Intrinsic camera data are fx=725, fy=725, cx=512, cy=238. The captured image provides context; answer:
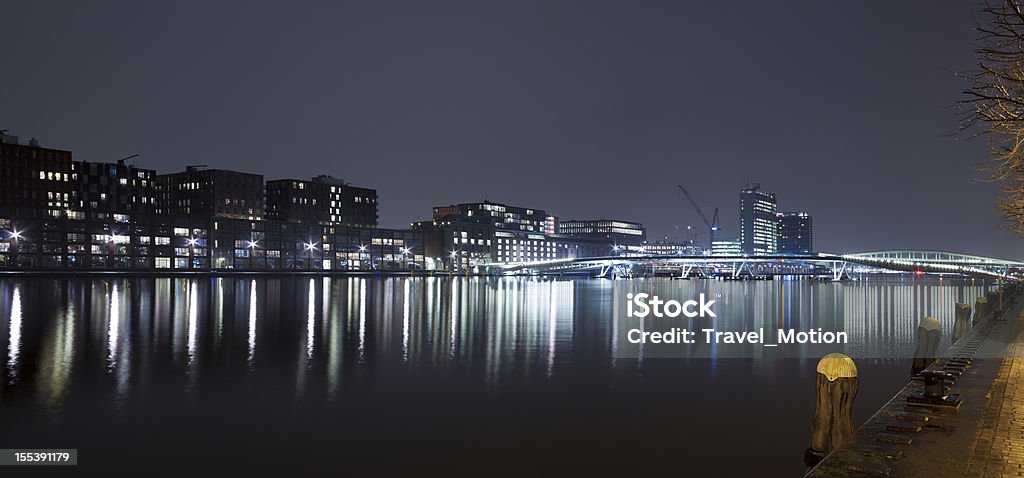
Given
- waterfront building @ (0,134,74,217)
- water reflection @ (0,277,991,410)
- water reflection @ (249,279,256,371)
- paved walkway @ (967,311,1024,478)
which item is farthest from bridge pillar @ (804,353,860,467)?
waterfront building @ (0,134,74,217)

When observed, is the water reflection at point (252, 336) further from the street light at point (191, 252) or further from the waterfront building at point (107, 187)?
the waterfront building at point (107, 187)

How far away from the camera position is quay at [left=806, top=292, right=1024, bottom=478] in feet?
31.2

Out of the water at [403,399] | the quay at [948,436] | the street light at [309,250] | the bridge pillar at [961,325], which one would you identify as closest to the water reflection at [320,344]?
the water at [403,399]

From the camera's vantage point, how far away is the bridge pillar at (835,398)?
11.9 m

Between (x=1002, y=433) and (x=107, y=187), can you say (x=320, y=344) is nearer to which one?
(x=1002, y=433)

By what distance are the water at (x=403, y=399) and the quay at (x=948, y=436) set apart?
2795 millimetres

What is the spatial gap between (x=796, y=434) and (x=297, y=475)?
1128 cm

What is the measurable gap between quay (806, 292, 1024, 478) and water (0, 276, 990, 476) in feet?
9.17

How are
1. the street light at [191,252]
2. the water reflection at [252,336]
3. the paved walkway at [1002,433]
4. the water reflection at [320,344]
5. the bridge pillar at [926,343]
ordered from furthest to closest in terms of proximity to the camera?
1. the street light at [191,252]
2. the water reflection at [252,336]
3. the water reflection at [320,344]
4. the bridge pillar at [926,343]
5. the paved walkway at [1002,433]

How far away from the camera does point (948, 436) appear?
11.1m

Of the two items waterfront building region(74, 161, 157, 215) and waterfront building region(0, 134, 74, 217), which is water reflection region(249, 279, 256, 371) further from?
waterfront building region(74, 161, 157, 215)

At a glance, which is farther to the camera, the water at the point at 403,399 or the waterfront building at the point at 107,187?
the waterfront building at the point at 107,187

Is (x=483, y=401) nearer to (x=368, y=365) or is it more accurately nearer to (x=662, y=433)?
(x=662, y=433)

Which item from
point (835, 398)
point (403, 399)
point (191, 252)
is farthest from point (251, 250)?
point (835, 398)
